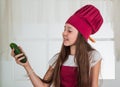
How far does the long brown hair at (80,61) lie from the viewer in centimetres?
115

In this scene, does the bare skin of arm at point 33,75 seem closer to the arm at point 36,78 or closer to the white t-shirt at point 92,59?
the arm at point 36,78

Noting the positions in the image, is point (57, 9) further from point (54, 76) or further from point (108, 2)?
point (54, 76)

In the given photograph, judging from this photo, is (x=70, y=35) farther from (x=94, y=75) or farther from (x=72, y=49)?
(x=94, y=75)

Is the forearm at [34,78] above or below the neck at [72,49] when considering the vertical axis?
below

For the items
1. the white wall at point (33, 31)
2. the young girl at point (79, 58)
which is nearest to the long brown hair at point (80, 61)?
the young girl at point (79, 58)

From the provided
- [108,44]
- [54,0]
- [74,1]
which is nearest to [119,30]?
[108,44]

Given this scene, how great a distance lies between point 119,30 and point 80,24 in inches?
36.2

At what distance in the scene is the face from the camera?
1195 mm

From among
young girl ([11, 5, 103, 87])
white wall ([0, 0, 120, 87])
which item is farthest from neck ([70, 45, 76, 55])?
white wall ([0, 0, 120, 87])

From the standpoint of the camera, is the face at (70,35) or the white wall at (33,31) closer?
the face at (70,35)

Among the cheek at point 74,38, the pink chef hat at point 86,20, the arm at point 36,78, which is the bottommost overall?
the arm at point 36,78

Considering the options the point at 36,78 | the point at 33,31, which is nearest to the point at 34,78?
the point at 36,78

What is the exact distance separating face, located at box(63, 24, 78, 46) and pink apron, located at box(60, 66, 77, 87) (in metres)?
0.11

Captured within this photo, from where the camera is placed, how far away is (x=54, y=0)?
2092 mm
